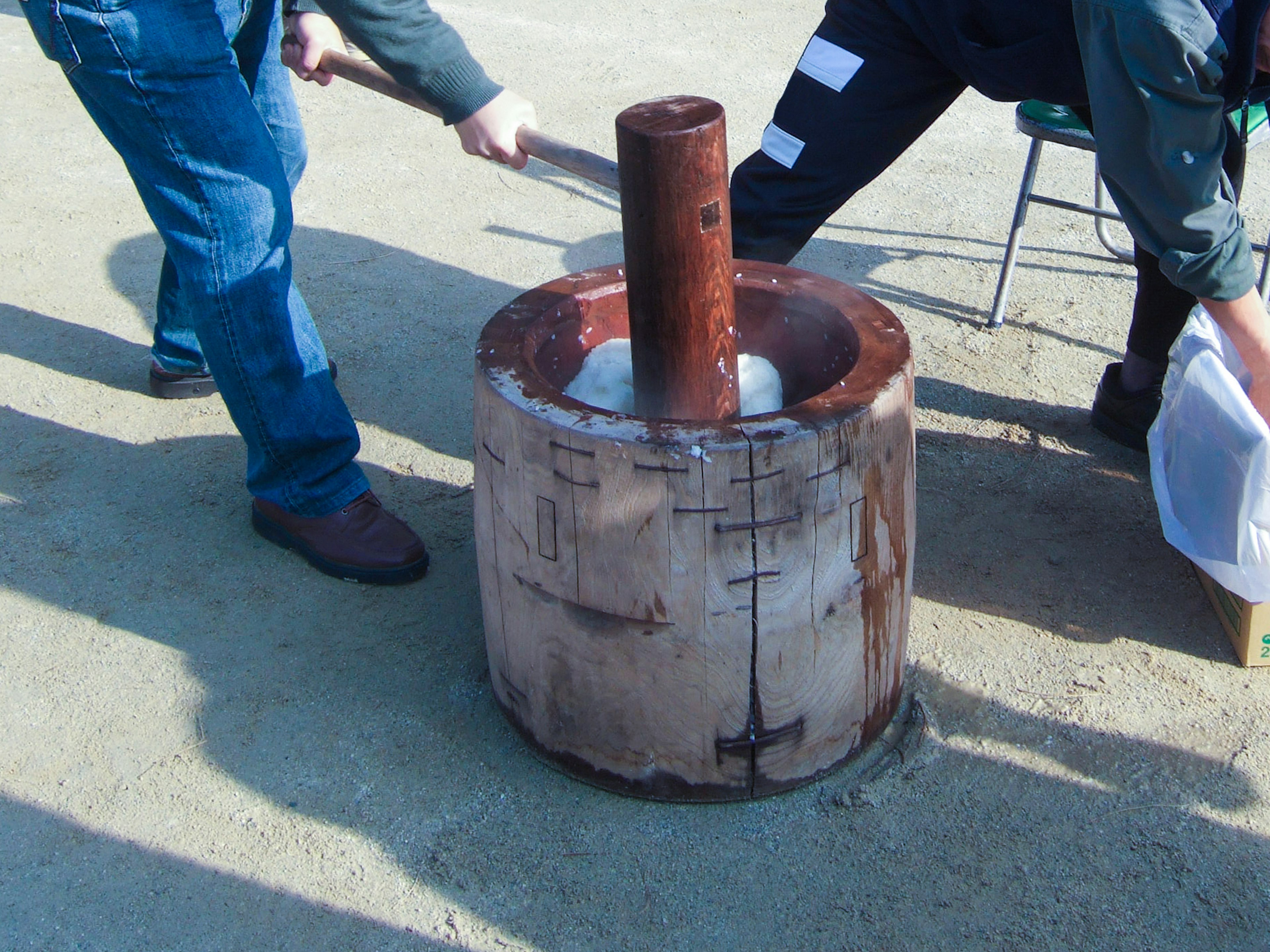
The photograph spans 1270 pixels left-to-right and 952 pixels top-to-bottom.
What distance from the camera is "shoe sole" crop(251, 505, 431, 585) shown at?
2484 millimetres

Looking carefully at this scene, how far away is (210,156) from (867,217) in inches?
98.9

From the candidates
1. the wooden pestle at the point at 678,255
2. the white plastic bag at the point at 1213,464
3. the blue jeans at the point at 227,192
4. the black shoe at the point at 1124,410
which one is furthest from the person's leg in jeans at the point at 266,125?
the black shoe at the point at 1124,410

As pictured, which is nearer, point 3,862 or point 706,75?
point 3,862

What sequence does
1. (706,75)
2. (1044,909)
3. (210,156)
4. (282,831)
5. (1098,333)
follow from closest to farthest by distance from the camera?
1. (1044,909)
2. (282,831)
3. (210,156)
4. (1098,333)
5. (706,75)

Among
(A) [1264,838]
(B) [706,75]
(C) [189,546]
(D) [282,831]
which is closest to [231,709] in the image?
(D) [282,831]

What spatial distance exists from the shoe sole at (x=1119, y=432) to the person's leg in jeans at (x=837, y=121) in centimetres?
89

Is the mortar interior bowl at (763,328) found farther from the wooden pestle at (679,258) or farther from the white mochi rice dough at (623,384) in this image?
the wooden pestle at (679,258)

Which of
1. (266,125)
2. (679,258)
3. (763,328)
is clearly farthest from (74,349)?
(679,258)

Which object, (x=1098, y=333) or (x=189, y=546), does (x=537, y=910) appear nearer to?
(x=189, y=546)

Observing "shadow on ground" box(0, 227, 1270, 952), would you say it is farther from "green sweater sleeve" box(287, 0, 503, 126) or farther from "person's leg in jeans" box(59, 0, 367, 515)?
"green sweater sleeve" box(287, 0, 503, 126)

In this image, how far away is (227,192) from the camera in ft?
7.10

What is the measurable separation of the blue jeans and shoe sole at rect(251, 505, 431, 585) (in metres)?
0.09

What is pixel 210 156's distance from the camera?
6.95 ft

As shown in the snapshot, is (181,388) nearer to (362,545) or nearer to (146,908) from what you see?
(362,545)
